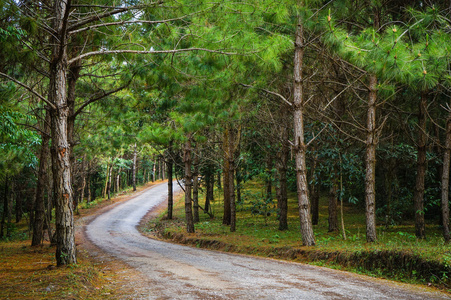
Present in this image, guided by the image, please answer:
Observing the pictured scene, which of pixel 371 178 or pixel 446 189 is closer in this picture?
pixel 371 178

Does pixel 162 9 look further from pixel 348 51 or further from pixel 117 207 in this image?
pixel 117 207

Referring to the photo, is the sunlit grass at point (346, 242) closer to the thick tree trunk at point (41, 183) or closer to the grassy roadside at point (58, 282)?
the grassy roadside at point (58, 282)

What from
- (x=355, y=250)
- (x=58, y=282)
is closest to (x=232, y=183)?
(x=355, y=250)

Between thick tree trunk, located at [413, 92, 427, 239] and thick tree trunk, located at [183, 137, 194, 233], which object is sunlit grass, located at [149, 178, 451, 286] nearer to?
thick tree trunk, located at [413, 92, 427, 239]

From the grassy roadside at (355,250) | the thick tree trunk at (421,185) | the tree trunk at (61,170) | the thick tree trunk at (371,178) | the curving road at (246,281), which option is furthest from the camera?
the thick tree trunk at (421,185)

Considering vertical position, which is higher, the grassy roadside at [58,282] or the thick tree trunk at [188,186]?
the thick tree trunk at [188,186]

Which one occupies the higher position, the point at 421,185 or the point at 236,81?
the point at 236,81

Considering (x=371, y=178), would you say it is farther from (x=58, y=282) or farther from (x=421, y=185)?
(x=58, y=282)

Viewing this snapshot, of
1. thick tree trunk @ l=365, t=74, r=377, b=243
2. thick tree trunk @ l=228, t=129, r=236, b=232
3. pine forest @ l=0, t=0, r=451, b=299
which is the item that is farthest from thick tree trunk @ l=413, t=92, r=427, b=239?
thick tree trunk @ l=228, t=129, r=236, b=232

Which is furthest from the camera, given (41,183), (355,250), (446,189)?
(41,183)

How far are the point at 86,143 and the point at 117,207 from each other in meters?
14.6

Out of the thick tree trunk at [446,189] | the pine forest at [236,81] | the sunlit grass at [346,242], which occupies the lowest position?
the sunlit grass at [346,242]

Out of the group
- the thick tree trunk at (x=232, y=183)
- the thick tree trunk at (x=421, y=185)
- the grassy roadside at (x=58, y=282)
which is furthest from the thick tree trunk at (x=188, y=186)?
the thick tree trunk at (x=421, y=185)

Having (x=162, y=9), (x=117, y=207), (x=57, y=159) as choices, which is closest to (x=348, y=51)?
(x=162, y=9)
